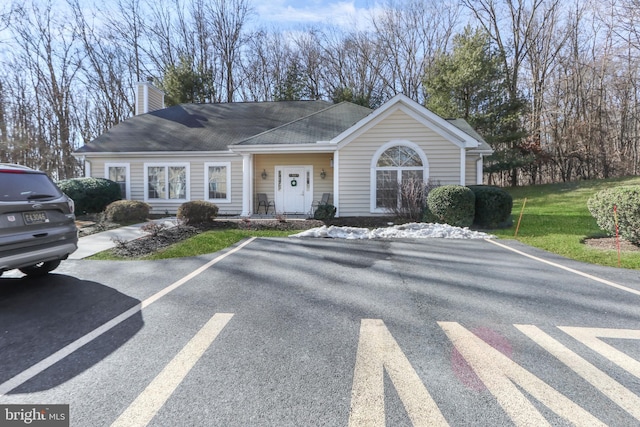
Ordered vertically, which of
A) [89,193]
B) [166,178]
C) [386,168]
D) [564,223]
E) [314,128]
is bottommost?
[564,223]

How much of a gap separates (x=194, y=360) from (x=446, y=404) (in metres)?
1.94

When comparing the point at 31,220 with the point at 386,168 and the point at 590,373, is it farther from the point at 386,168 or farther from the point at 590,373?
the point at 386,168

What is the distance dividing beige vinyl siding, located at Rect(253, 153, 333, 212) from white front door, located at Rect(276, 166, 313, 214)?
205 mm

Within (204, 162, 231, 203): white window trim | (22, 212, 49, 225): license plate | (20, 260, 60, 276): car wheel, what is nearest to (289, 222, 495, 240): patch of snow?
(20, 260, 60, 276): car wheel

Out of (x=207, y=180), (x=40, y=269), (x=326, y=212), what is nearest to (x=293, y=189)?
(x=326, y=212)

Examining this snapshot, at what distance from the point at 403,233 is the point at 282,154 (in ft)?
23.2

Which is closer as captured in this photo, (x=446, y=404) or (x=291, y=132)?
(x=446, y=404)

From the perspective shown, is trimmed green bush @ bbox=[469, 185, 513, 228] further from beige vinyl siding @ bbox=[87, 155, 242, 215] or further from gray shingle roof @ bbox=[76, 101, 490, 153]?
beige vinyl siding @ bbox=[87, 155, 242, 215]

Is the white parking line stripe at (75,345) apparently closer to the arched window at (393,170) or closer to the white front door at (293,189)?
the arched window at (393,170)

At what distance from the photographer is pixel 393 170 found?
39.1ft

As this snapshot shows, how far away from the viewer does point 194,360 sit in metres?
2.62

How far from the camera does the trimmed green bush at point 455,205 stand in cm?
988

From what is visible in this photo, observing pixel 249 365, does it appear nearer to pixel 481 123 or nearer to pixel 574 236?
pixel 574 236

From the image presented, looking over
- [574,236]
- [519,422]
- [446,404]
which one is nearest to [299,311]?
[446,404]
